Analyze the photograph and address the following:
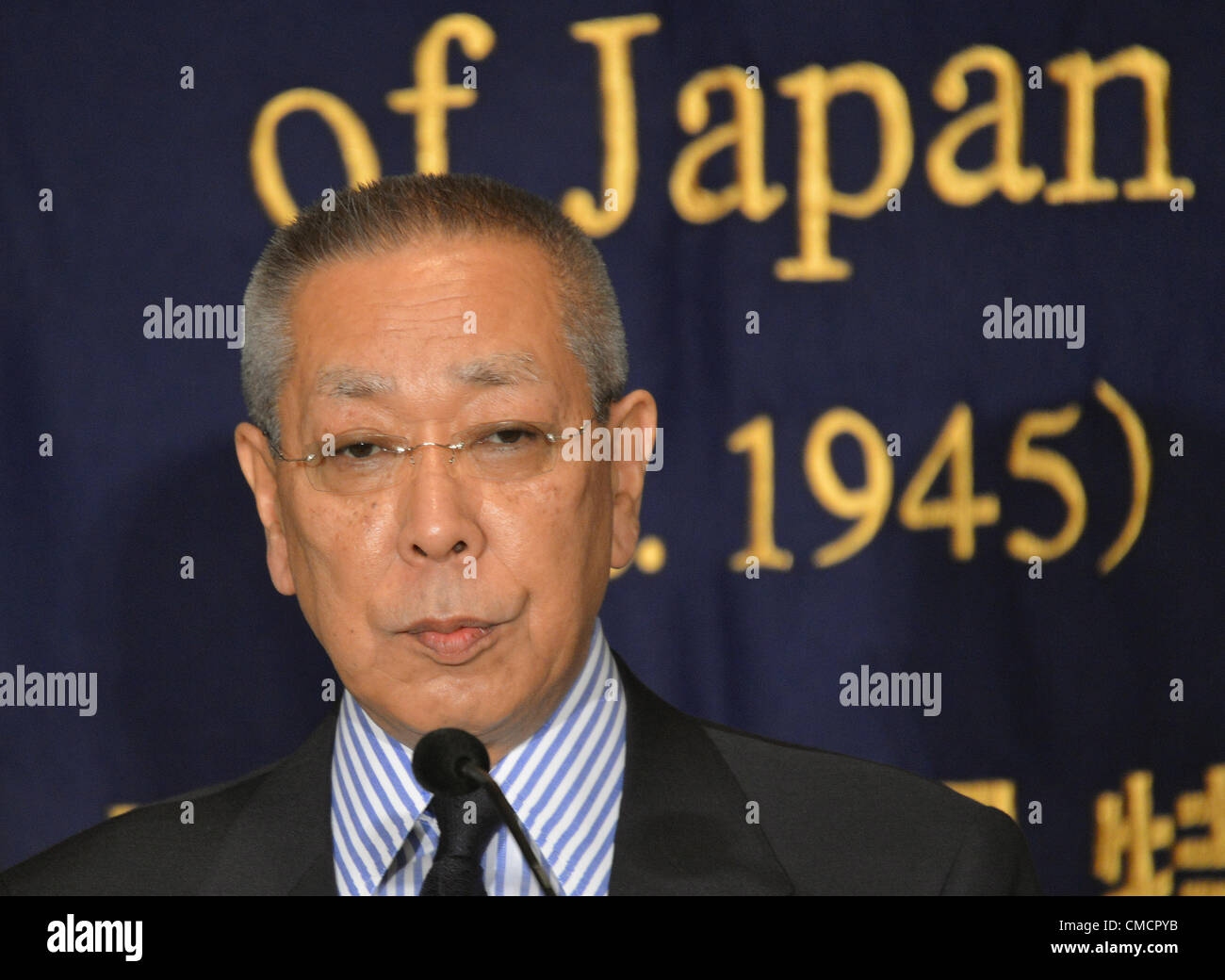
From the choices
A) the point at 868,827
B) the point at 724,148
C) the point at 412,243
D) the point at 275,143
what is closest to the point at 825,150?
the point at 724,148

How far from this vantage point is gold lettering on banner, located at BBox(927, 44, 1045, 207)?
201 centimetres

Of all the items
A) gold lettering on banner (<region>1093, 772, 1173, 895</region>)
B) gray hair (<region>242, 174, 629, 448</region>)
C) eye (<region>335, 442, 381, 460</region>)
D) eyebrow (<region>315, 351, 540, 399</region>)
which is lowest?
gold lettering on banner (<region>1093, 772, 1173, 895</region>)

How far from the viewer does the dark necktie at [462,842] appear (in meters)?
1.12

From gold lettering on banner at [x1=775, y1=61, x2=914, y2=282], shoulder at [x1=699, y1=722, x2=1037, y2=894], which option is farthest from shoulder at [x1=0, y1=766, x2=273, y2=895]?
gold lettering on banner at [x1=775, y1=61, x2=914, y2=282]

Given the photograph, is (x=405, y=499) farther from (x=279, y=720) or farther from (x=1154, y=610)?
(x=1154, y=610)

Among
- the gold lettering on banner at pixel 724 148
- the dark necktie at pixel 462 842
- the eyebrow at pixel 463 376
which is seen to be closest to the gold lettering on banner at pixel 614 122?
the gold lettering on banner at pixel 724 148

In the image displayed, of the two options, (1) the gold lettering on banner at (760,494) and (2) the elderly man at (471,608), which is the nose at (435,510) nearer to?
(2) the elderly man at (471,608)

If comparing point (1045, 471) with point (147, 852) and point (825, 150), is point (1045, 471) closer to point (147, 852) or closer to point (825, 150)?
point (825, 150)

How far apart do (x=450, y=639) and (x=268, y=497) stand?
275 mm

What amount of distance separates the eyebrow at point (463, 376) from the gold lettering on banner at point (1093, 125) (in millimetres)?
1061

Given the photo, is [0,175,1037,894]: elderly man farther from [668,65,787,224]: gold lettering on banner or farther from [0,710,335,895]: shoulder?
[668,65,787,224]: gold lettering on banner

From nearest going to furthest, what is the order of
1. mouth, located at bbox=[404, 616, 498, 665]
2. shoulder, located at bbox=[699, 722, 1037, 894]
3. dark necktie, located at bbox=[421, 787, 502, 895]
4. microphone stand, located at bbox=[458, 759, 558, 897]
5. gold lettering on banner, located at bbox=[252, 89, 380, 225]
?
microphone stand, located at bbox=[458, 759, 558, 897], dark necktie, located at bbox=[421, 787, 502, 895], mouth, located at bbox=[404, 616, 498, 665], shoulder, located at bbox=[699, 722, 1037, 894], gold lettering on banner, located at bbox=[252, 89, 380, 225]

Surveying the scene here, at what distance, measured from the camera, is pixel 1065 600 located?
2029mm

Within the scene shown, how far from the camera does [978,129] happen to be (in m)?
2.01
